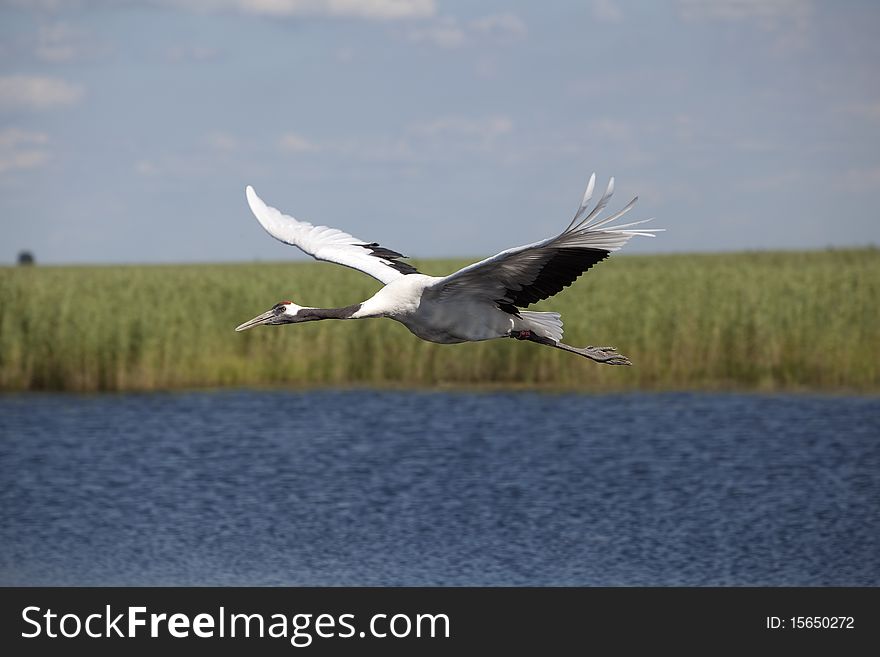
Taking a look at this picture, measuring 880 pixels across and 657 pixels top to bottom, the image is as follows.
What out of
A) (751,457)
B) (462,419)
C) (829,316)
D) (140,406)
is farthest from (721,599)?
(140,406)

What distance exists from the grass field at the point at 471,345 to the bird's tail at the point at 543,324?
13.4m

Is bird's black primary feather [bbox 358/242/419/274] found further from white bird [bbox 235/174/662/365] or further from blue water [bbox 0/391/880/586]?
blue water [bbox 0/391/880/586]

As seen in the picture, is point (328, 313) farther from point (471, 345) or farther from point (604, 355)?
point (471, 345)

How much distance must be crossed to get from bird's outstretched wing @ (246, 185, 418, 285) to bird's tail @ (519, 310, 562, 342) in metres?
1.00

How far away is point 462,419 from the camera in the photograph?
848 inches

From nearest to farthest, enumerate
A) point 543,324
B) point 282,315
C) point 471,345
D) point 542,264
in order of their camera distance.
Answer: point 542,264 < point 543,324 < point 282,315 < point 471,345

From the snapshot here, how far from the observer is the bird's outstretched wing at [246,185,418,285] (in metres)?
8.66

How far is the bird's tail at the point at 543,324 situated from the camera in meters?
7.65

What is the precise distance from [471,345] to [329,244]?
14018mm

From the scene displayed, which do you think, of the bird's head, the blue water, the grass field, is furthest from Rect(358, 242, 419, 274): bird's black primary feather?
the grass field

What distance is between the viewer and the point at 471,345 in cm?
2308

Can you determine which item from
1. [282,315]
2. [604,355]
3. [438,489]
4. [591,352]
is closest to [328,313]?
[282,315]

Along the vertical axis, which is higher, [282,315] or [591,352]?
[282,315]

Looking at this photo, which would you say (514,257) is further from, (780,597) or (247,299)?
(247,299)
